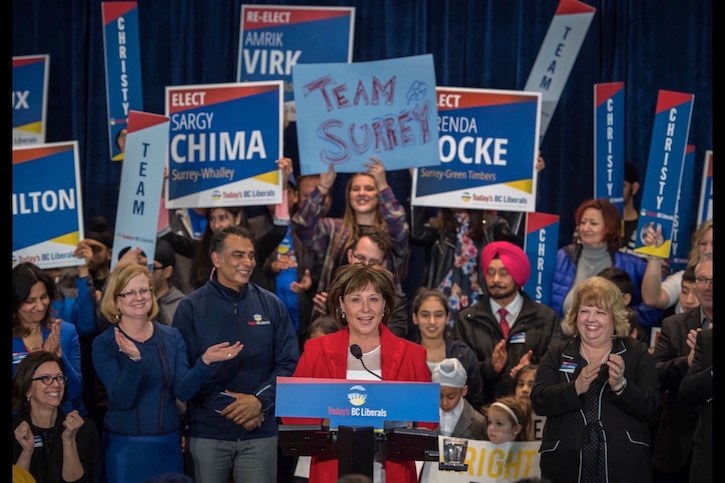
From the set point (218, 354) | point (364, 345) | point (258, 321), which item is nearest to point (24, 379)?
point (218, 354)

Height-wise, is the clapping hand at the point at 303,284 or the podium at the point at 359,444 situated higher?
the clapping hand at the point at 303,284

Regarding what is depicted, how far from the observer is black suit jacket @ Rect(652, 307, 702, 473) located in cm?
563

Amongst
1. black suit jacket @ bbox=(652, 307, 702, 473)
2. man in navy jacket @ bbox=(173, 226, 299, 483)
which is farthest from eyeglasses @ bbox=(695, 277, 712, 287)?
man in navy jacket @ bbox=(173, 226, 299, 483)

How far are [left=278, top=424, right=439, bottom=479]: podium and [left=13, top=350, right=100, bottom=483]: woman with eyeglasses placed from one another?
59.8 inches

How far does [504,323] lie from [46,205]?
107 inches

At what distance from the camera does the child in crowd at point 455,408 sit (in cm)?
561

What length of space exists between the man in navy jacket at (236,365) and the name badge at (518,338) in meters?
1.24

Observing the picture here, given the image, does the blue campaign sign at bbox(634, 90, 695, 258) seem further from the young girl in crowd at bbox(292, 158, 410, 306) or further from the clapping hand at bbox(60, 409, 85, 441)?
the clapping hand at bbox(60, 409, 85, 441)

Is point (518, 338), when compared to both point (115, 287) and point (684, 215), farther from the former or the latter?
point (115, 287)

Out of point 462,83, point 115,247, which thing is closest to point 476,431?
point 115,247

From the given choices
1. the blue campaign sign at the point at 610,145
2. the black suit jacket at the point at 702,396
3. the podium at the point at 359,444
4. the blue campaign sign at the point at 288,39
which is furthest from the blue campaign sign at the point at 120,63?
the black suit jacket at the point at 702,396

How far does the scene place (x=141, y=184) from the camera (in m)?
6.45

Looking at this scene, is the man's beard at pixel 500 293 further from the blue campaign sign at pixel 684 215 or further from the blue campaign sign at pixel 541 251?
the blue campaign sign at pixel 684 215

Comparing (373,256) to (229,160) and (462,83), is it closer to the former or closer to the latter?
(229,160)
